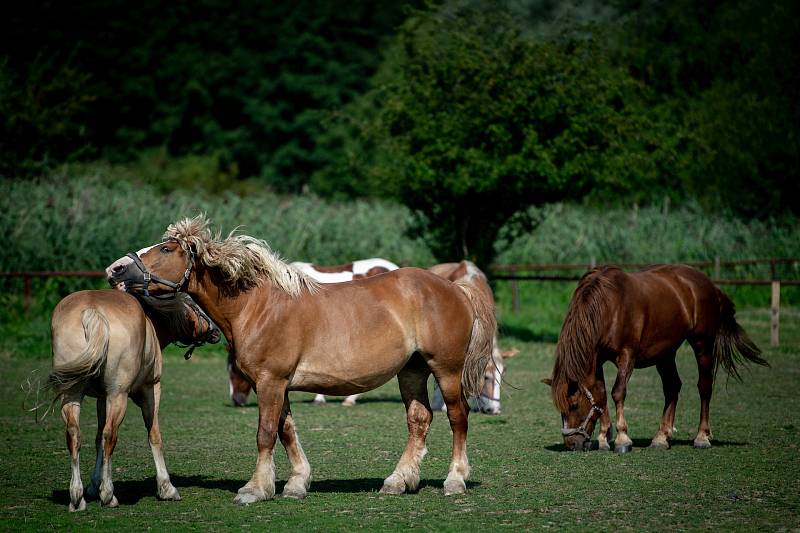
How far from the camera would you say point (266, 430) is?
6.88 m

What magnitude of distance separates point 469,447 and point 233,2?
146 ft

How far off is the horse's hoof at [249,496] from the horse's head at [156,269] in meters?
1.54

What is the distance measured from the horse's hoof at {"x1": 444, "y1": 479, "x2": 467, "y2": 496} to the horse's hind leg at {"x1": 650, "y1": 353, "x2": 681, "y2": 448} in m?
3.03

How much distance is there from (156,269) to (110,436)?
121cm

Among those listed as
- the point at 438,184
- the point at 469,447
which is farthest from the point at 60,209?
the point at 469,447

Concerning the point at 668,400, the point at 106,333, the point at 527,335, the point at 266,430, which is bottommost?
the point at 527,335

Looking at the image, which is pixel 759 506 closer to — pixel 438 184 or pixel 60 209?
pixel 438 184

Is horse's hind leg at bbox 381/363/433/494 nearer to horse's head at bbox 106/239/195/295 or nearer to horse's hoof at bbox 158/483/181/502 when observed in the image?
horse's hoof at bbox 158/483/181/502

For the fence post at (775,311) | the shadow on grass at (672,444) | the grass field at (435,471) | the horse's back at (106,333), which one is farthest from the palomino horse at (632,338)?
the fence post at (775,311)

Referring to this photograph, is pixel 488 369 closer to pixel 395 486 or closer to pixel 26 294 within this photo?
pixel 395 486

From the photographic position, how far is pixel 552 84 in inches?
781

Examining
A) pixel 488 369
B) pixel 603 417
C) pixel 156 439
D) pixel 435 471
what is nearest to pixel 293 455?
pixel 156 439

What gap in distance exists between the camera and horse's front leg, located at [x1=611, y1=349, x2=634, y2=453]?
30.2 feet

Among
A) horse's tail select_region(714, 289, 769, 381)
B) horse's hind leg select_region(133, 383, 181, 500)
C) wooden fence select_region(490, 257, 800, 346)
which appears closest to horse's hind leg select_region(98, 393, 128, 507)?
horse's hind leg select_region(133, 383, 181, 500)
